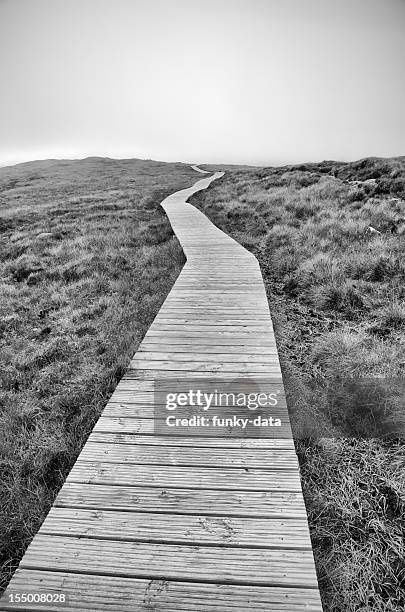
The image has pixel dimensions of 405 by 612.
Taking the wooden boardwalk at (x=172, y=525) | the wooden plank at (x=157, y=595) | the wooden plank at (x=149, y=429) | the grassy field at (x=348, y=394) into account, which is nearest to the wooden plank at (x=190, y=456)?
the wooden boardwalk at (x=172, y=525)

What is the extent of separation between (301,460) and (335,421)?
67 cm

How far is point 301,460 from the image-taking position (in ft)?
10.0

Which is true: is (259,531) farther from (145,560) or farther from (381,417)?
(381,417)

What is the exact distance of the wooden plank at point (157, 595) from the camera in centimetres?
173

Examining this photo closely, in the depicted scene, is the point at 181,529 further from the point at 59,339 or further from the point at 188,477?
the point at 59,339

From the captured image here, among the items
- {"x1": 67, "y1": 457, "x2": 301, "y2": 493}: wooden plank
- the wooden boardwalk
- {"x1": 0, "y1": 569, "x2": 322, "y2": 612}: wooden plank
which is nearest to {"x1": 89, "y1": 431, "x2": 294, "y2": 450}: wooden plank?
the wooden boardwalk

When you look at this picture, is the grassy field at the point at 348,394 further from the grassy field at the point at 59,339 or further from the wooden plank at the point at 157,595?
the grassy field at the point at 59,339

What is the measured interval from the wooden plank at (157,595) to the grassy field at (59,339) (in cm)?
66

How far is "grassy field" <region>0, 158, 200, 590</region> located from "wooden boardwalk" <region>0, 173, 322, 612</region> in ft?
1.78

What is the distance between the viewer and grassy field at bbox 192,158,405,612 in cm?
224

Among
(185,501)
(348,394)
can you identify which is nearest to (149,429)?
(185,501)

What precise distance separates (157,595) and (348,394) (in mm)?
2816

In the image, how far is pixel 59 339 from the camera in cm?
597

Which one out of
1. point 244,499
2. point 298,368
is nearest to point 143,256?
point 298,368
